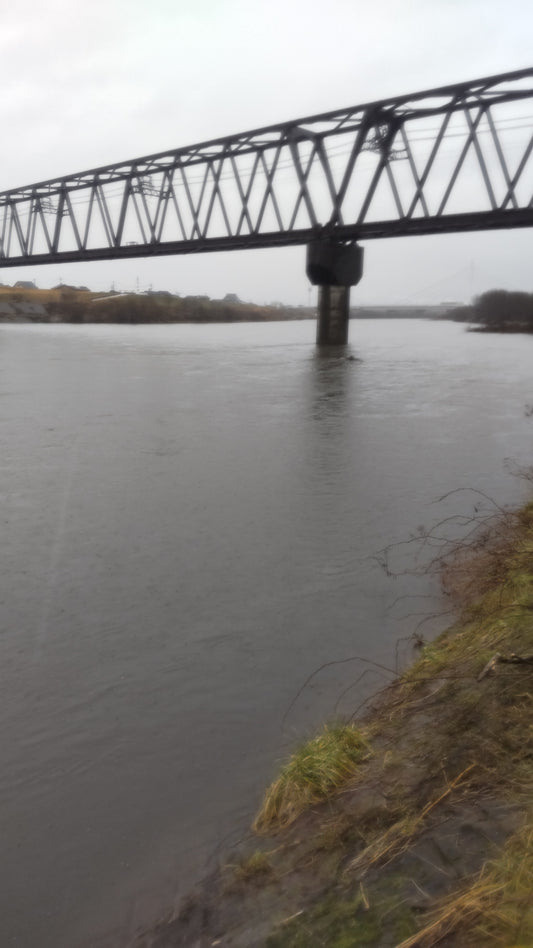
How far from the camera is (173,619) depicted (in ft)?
17.9

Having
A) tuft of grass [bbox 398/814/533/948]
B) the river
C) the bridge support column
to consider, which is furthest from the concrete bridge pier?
tuft of grass [bbox 398/814/533/948]

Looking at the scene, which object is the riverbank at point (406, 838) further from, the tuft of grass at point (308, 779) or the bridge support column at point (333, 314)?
the bridge support column at point (333, 314)

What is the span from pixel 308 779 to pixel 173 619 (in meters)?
2.48

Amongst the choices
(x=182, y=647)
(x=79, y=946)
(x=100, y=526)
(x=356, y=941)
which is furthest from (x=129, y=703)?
(x=100, y=526)

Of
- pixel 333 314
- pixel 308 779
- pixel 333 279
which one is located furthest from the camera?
pixel 333 314

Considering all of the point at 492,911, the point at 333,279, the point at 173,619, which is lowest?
the point at 173,619

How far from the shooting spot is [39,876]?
121 inches

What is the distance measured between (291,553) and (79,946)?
14.3 feet

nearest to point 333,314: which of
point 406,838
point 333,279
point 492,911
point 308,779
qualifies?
point 333,279

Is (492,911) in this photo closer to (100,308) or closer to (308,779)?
(308,779)

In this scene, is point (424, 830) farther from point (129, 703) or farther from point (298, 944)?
point (129, 703)

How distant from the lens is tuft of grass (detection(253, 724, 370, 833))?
3.06m

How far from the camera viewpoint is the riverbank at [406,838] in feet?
6.79

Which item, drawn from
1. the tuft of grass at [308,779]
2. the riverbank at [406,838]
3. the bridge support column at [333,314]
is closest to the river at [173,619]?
the tuft of grass at [308,779]
